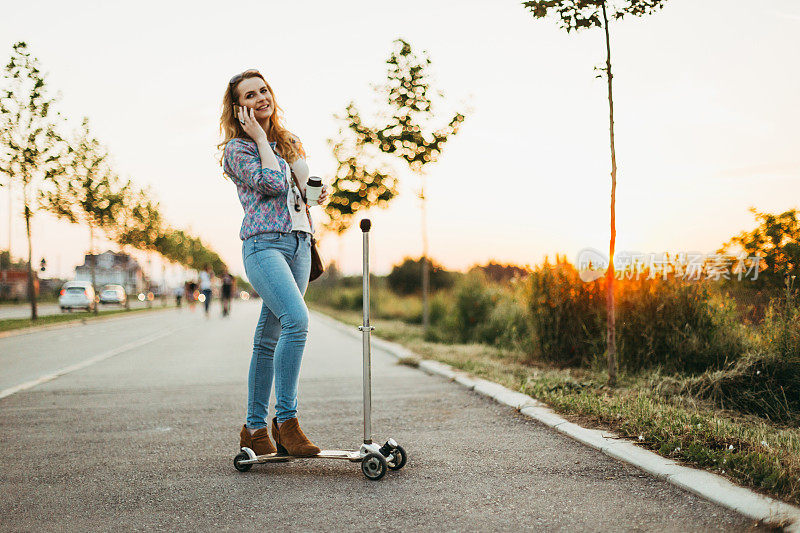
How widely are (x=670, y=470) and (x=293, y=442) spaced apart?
6.03 feet

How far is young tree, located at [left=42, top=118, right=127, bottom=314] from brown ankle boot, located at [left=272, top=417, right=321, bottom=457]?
67.9ft

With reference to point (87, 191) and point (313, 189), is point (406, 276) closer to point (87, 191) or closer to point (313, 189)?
point (87, 191)

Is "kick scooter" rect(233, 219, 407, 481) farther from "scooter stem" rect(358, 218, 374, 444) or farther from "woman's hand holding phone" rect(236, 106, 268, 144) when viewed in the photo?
"woman's hand holding phone" rect(236, 106, 268, 144)

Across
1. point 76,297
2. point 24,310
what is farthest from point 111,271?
point 24,310

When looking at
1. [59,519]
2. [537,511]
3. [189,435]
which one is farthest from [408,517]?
[189,435]

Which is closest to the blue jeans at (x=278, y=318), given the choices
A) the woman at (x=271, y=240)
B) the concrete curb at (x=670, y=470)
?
the woman at (x=271, y=240)

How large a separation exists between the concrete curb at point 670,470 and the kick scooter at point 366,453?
1.22 meters

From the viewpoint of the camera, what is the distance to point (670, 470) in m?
3.22

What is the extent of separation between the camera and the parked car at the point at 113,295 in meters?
46.5

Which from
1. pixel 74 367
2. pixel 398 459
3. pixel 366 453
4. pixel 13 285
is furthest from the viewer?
pixel 13 285

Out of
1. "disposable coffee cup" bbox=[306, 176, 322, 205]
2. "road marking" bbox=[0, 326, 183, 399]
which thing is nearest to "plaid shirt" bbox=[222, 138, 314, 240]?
"disposable coffee cup" bbox=[306, 176, 322, 205]

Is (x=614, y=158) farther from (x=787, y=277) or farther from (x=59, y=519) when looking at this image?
(x=59, y=519)

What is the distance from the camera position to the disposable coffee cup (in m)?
3.42

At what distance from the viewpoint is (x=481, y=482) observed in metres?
3.25
